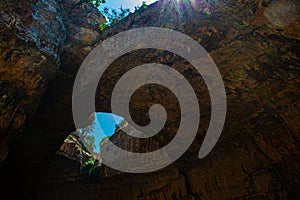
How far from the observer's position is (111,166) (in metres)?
11.6

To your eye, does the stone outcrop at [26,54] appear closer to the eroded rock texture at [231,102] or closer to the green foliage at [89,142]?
the eroded rock texture at [231,102]

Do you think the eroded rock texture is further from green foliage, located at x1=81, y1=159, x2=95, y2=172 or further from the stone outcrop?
green foliage, located at x1=81, y1=159, x2=95, y2=172

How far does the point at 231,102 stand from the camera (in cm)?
683

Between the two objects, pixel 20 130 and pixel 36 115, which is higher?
pixel 36 115

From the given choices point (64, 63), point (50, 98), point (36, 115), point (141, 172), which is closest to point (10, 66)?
point (64, 63)

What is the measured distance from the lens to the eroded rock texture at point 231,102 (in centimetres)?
525

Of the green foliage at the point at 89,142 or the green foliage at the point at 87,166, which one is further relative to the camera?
the green foliage at the point at 89,142

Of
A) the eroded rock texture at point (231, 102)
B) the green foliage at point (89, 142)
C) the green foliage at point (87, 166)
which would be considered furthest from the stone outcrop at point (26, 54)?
the green foliage at point (89, 142)

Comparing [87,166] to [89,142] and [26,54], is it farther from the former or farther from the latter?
[26,54]

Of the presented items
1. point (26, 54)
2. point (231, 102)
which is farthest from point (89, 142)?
point (231, 102)

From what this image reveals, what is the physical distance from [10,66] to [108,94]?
12.8ft

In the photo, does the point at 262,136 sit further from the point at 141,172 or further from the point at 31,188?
the point at 31,188

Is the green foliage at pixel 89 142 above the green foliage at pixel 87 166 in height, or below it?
above

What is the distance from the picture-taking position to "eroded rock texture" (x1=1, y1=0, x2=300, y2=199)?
207 inches
